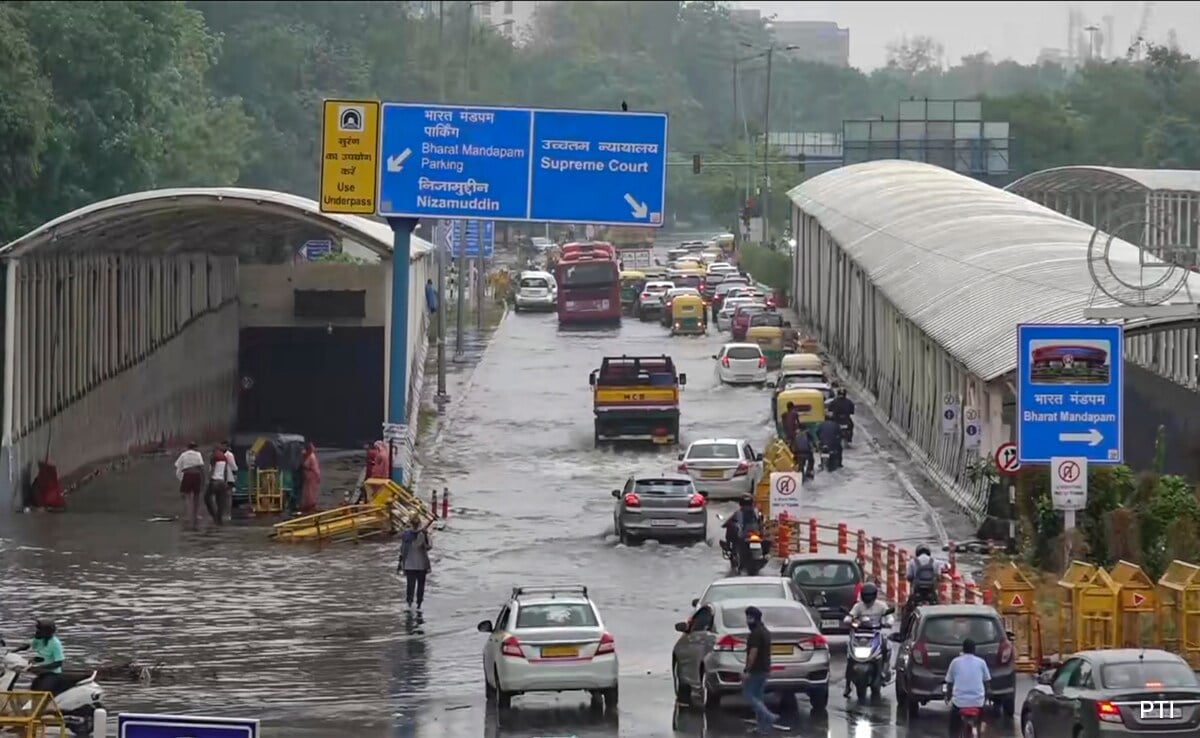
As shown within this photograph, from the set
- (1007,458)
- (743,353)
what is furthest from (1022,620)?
(743,353)

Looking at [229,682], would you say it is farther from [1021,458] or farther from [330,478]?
[330,478]

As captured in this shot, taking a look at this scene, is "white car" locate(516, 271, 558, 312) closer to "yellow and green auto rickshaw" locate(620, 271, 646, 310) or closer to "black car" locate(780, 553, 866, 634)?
"yellow and green auto rickshaw" locate(620, 271, 646, 310)

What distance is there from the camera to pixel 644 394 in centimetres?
5309

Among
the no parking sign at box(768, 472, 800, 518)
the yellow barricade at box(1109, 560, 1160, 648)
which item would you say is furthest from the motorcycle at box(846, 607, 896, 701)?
the no parking sign at box(768, 472, 800, 518)

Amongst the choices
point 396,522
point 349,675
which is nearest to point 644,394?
point 396,522

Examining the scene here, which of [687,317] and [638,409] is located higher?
[687,317]

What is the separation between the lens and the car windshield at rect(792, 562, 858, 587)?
96.7 ft

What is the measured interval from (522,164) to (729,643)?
1827cm

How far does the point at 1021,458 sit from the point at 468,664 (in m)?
7.64

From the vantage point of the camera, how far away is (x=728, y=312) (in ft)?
267

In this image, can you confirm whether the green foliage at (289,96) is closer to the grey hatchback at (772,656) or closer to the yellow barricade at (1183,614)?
the yellow barricade at (1183,614)

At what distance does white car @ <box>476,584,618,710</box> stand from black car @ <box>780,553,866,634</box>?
17.3 ft

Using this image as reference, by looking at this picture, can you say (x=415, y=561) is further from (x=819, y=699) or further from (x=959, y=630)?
(x=959, y=630)

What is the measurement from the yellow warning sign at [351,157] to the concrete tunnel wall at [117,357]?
4.72m
